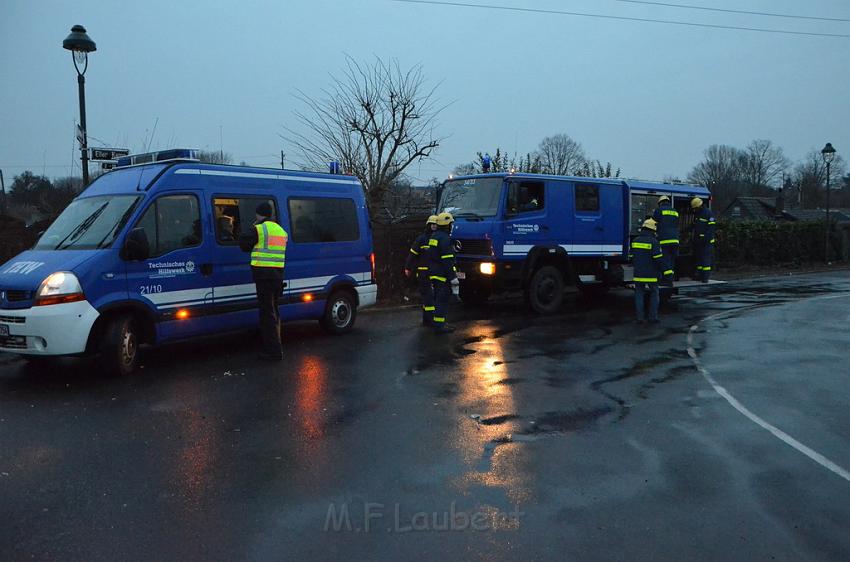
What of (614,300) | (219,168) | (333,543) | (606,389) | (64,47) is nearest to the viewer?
(333,543)

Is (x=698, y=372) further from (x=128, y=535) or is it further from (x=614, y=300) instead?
(x=614, y=300)

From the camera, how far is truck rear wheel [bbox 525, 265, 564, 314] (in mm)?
12540

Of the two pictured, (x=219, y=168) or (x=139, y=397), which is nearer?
(x=139, y=397)

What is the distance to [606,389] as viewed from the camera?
6910mm

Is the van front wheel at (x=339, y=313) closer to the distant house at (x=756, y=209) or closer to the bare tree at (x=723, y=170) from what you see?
the distant house at (x=756, y=209)

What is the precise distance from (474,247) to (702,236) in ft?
19.5

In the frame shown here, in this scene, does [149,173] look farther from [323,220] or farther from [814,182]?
[814,182]

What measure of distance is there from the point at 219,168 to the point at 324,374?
3.07m

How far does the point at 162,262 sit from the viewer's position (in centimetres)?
762

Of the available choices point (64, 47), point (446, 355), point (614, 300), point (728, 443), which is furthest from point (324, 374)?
point (614, 300)

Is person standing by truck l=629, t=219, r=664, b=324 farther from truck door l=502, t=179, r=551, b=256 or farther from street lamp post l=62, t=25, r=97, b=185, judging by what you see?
street lamp post l=62, t=25, r=97, b=185

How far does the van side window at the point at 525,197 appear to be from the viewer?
1205cm

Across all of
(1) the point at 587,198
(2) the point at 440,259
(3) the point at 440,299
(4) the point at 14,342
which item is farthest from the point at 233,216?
(1) the point at 587,198

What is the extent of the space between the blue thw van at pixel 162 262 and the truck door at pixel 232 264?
13 mm
